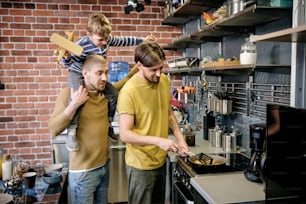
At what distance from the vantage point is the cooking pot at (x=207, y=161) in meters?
2.06

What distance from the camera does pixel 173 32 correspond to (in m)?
4.19

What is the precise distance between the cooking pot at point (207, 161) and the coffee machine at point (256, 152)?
0.23m

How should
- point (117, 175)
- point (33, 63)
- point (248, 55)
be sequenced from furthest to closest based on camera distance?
point (33, 63) < point (117, 175) < point (248, 55)

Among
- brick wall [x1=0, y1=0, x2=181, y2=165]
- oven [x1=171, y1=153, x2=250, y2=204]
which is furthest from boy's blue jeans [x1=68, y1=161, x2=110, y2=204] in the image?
brick wall [x1=0, y1=0, x2=181, y2=165]

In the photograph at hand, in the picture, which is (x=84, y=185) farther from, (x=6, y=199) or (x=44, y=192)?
(x=6, y=199)

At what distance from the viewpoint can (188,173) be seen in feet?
6.93

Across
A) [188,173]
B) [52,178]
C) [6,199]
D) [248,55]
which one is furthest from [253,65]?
[6,199]

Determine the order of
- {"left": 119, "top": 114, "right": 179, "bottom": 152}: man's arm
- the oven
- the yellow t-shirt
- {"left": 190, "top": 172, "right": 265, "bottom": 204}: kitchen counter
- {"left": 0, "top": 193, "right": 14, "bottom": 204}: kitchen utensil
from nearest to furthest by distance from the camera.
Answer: {"left": 190, "top": 172, "right": 265, "bottom": 204}: kitchen counter
{"left": 0, "top": 193, "right": 14, "bottom": 204}: kitchen utensil
{"left": 119, "top": 114, "right": 179, "bottom": 152}: man's arm
the yellow t-shirt
the oven

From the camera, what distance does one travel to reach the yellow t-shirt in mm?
1928

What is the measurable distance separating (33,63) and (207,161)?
2654 mm

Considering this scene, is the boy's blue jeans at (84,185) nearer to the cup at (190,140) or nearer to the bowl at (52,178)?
the bowl at (52,178)

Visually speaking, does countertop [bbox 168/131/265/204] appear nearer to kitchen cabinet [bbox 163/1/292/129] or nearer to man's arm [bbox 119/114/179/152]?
man's arm [bbox 119/114/179/152]

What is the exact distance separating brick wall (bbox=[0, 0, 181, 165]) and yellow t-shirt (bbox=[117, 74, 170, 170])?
7.23ft

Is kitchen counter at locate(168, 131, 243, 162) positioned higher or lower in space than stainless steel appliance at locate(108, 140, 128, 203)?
higher
